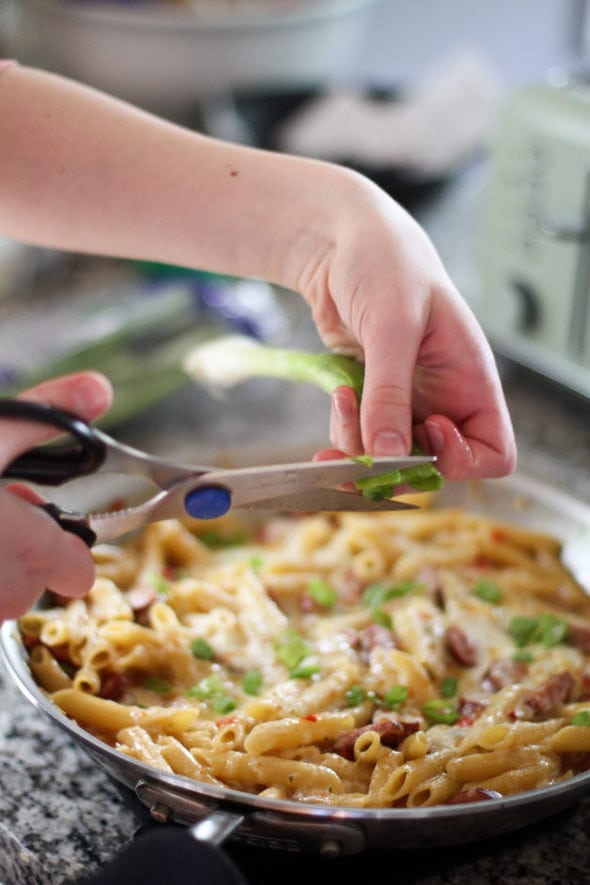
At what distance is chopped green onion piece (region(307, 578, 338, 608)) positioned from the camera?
1187mm

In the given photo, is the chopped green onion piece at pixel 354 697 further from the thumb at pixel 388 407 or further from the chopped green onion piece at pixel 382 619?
the thumb at pixel 388 407

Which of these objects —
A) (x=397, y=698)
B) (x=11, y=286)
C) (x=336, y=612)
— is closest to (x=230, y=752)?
(x=397, y=698)

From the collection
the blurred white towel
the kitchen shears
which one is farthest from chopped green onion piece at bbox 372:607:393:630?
the blurred white towel

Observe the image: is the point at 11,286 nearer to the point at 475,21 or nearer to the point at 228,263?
the point at 228,263

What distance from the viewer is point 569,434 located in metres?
1.57

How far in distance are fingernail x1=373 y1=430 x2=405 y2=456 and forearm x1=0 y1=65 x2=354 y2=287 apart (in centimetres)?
20

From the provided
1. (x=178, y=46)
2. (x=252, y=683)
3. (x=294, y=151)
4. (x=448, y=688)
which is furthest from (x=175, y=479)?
(x=178, y=46)

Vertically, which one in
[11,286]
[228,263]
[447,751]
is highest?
[228,263]

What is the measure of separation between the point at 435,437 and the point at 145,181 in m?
0.35

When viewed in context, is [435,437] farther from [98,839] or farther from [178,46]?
[178,46]

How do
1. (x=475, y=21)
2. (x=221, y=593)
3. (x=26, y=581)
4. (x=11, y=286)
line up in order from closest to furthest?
(x=26, y=581) < (x=221, y=593) < (x=11, y=286) < (x=475, y=21)

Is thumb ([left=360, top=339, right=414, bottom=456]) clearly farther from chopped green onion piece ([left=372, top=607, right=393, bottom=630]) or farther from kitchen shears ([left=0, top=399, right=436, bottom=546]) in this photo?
chopped green onion piece ([left=372, top=607, right=393, bottom=630])

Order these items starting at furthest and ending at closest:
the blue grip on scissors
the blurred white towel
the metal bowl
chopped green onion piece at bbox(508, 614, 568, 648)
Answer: the metal bowl < the blurred white towel < chopped green onion piece at bbox(508, 614, 568, 648) < the blue grip on scissors

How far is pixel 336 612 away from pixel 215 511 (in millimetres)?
324
